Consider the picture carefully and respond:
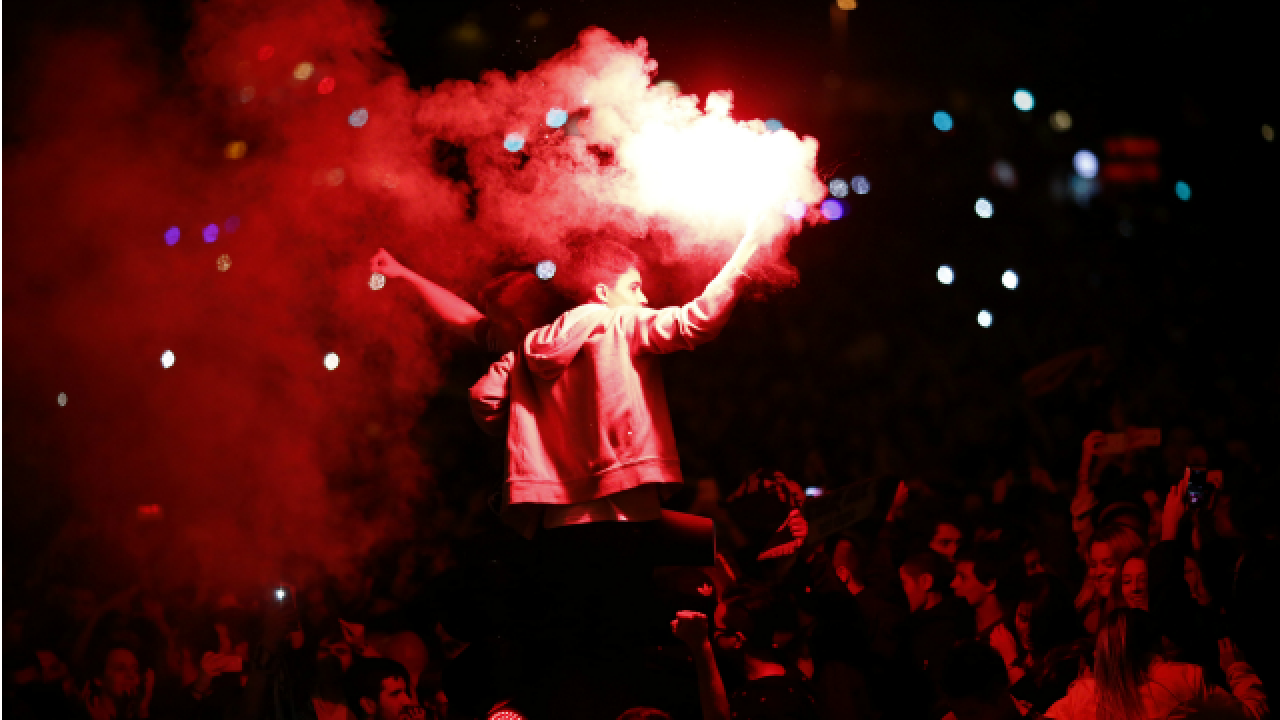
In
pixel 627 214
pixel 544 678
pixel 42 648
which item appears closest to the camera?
pixel 544 678

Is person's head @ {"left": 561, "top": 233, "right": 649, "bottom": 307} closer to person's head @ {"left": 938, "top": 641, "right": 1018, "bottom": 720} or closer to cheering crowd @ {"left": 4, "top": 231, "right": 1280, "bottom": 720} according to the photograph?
cheering crowd @ {"left": 4, "top": 231, "right": 1280, "bottom": 720}

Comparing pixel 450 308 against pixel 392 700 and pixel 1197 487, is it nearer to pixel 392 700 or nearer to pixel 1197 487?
pixel 392 700

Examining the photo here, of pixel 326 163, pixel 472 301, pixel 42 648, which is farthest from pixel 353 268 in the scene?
pixel 42 648

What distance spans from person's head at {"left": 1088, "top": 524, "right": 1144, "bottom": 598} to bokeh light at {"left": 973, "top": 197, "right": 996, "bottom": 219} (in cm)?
480

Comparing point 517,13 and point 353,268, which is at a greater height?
point 517,13

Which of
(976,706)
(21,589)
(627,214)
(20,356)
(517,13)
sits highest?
(517,13)

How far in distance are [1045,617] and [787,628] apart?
1.12 meters

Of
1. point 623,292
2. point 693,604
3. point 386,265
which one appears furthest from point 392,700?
point 623,292

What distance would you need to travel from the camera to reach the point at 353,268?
5562mm

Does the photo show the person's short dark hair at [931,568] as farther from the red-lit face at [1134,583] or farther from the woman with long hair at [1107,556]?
the red-lit face at [1134,583]

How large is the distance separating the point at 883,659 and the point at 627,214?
6.88 ft

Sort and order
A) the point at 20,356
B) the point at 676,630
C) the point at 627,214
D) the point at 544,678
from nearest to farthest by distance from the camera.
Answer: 1. the point at 676,630
2. the point at 544,678
3. the point at 627,214
4. the point at 20,356

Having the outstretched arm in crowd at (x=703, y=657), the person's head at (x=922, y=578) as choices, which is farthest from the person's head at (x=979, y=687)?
the person's head at (x=922, y=578)

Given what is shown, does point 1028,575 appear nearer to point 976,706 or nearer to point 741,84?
point 976,706
